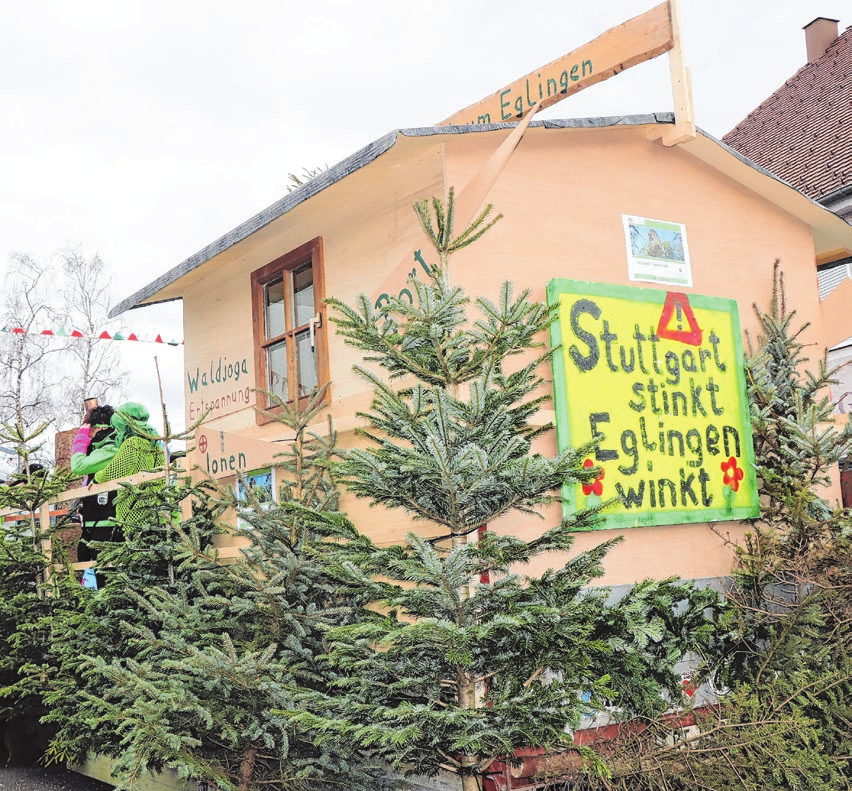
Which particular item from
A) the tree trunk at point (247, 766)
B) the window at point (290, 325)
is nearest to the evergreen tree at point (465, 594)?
the tree trunk at point (247, 766)

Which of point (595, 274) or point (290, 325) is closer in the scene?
point (595, 274)

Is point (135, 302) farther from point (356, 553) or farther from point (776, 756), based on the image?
point (776, 756)

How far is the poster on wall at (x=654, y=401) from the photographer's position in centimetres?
585

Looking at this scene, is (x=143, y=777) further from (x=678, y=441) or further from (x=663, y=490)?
(x=678, y=441)

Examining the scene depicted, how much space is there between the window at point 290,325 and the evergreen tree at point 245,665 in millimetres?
1257

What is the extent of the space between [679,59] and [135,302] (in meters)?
5.12

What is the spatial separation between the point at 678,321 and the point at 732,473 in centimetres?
111

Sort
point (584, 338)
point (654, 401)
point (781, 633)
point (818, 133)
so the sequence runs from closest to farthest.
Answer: point (781, 633), point (584, 338), point (654, 401), point (818, 133)

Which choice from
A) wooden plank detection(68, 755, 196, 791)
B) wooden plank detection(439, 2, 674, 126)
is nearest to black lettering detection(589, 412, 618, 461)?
wooden plank detection(439, 2, 674, 126)

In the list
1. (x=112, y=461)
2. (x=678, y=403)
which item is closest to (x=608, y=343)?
(x=678, y=403)

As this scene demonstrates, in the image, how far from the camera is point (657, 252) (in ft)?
21.6

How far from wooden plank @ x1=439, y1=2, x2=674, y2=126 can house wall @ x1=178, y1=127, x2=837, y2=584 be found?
289mm

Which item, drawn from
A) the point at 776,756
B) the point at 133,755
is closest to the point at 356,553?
the point at 133,755

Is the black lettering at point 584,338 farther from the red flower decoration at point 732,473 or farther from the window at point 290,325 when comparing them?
the window at point 290,325
